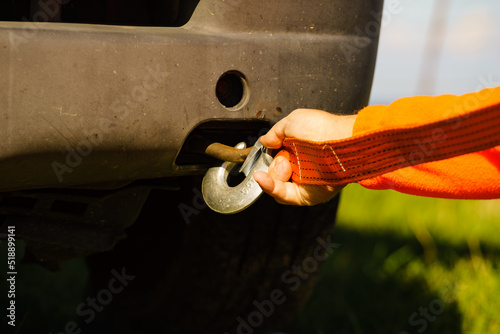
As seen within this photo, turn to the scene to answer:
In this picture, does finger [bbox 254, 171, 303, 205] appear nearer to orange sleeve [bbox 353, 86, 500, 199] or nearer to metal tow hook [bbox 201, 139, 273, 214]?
metal tow hook [bbox 201, 139, 273, 214]

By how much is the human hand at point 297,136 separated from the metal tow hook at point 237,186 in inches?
0.9

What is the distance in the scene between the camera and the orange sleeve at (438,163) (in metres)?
0.99

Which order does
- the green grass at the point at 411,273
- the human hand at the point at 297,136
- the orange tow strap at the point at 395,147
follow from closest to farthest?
the orange tow strap at the point at 395,147, the human hand at the point at 297,136, the green grass at the point at 411,273

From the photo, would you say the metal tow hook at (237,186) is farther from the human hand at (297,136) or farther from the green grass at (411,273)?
the green grass at (411,273)

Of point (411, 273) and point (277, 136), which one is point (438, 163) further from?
point (411, 273)

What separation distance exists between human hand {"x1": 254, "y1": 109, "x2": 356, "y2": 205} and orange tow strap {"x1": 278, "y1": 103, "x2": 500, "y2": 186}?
0.13ft

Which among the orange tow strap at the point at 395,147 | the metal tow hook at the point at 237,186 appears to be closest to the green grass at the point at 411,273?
the metal tow hook at the point at 237,186

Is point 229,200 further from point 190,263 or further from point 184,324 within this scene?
point 184,324

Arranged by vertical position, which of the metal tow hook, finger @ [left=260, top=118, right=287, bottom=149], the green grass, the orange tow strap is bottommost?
the green grass

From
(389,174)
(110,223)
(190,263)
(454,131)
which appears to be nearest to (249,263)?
(190,263)

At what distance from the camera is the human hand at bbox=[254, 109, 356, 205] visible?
3.57 feet

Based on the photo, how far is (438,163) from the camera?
1.08 metres

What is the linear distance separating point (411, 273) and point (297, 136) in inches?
60.5

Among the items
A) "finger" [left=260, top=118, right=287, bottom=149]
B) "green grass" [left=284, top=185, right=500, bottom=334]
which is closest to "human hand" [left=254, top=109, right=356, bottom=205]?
"finger" [left=260, top=118, right=287, bottom=149]
